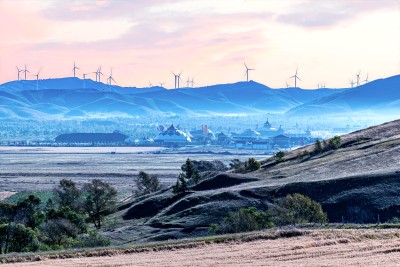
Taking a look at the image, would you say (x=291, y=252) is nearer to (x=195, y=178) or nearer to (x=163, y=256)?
(x=163, y=256)

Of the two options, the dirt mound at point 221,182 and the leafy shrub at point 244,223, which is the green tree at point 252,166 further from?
the leafy shrub at point 244,223

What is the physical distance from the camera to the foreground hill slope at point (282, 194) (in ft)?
246

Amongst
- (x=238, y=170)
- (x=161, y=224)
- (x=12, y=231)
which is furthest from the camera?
(x=238, y=170)

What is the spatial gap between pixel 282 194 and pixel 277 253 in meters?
37.0

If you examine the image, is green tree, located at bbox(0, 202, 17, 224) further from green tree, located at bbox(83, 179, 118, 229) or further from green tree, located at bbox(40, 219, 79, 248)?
green tree, located at bbox(83, 179, 118, 229)

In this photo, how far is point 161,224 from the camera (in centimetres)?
7650

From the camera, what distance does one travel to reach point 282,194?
82938 mm

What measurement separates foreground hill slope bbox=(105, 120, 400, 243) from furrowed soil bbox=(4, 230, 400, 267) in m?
18.4

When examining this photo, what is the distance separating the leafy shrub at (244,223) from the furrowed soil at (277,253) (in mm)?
10048

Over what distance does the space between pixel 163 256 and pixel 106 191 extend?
1806 inches

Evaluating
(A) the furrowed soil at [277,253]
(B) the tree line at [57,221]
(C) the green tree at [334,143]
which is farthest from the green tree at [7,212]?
(C) the green tree at [334,143]

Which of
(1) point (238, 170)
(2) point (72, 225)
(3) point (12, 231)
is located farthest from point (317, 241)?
(1) point (238, 170)

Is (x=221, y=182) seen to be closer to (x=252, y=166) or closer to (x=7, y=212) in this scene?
(x=252, y=166)

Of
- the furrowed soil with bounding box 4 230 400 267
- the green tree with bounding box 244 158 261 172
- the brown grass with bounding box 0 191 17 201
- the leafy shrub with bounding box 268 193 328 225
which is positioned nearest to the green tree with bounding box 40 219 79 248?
the leafy shrub with bounding box 268 193 328 225
